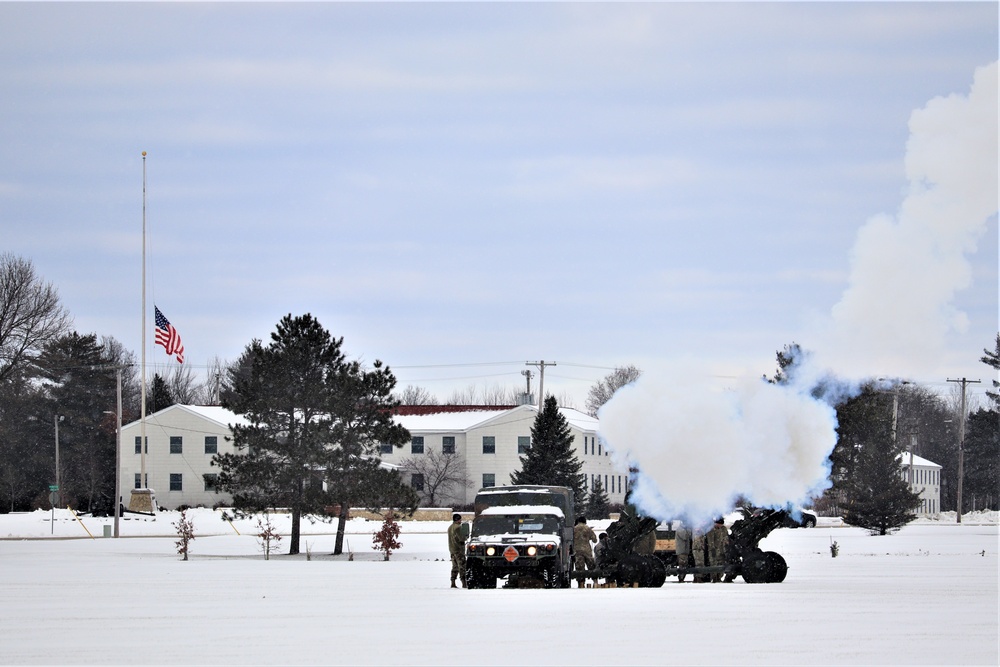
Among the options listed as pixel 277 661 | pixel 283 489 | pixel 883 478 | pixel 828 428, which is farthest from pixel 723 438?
pixel 883 478

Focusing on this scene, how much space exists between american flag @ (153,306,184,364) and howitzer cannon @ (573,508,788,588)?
152 feet

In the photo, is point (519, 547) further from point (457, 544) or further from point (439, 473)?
point (439, 473)

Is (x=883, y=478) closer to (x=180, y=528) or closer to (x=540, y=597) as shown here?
(x=180, y=528)

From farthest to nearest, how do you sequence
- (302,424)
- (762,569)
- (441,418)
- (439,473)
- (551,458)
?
(441,418)
(439,473)
(551,458)
(302,424)
(762,569)

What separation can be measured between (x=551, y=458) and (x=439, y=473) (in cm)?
2523

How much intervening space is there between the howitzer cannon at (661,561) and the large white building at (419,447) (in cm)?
5940

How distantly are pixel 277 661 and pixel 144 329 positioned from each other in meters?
63.3

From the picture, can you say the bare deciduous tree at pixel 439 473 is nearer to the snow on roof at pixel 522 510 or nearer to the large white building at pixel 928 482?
the large white building at pixel 928 482

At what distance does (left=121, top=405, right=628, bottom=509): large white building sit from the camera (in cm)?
9488

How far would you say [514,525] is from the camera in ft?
104

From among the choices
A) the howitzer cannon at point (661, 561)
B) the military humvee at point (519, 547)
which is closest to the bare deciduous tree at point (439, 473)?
the military humvee at point (519, 547)

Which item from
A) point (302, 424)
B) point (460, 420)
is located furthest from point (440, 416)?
point (302, 424)

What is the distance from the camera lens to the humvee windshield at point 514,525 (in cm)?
3142

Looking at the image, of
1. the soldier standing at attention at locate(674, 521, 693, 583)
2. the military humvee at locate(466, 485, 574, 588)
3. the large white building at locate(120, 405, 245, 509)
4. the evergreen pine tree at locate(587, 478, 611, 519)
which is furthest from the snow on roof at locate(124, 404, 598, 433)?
the military humvee at locate(466, 485, 574, 588)
